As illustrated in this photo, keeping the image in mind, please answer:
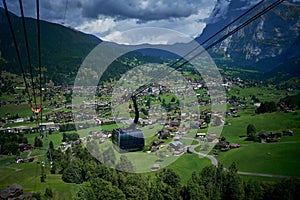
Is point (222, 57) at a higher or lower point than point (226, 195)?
higher

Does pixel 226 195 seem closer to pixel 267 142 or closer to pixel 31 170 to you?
pixel 267 142

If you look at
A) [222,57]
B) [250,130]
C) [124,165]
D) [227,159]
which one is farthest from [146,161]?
[222,57]

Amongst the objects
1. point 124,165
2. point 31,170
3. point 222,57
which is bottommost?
point 31,170

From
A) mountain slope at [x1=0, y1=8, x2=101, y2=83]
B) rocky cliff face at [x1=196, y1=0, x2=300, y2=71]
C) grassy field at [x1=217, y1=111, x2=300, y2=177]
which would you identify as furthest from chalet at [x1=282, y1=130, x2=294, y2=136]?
rocky cliff face at [x1=196, y1=0, x2=300, y2=71]

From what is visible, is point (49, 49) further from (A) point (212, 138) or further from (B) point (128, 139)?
(B) point (128, 139)

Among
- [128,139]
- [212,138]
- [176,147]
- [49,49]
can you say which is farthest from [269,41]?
[128,139]

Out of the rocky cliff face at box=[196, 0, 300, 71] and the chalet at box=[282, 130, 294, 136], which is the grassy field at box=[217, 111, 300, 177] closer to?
the chalet at box=[282, 130, 294, 136]
